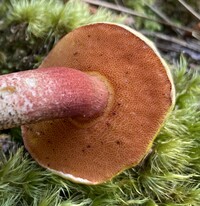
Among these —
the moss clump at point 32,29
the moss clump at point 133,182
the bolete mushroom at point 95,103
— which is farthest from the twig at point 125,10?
the moss clump at point 133,182

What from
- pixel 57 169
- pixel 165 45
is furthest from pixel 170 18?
pixel 57 169

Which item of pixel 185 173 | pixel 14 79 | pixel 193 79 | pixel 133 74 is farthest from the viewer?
pixel 193 79

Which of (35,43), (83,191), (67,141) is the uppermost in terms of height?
(35,43)

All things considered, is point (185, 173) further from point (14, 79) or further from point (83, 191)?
point (14, 79)

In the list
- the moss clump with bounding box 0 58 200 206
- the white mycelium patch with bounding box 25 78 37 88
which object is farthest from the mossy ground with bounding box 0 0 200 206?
the white mycelium patch with bounding box 25 78 37 88

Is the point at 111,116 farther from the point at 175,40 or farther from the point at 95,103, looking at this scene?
the point at 175,40

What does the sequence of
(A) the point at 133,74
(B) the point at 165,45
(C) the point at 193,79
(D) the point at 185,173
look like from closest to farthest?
(A) the point at 133,74 < (D) the point at 185,173 < (C) the point at 193,79 < (B) the point at 165,45

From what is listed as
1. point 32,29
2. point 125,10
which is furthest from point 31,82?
point 125,10
